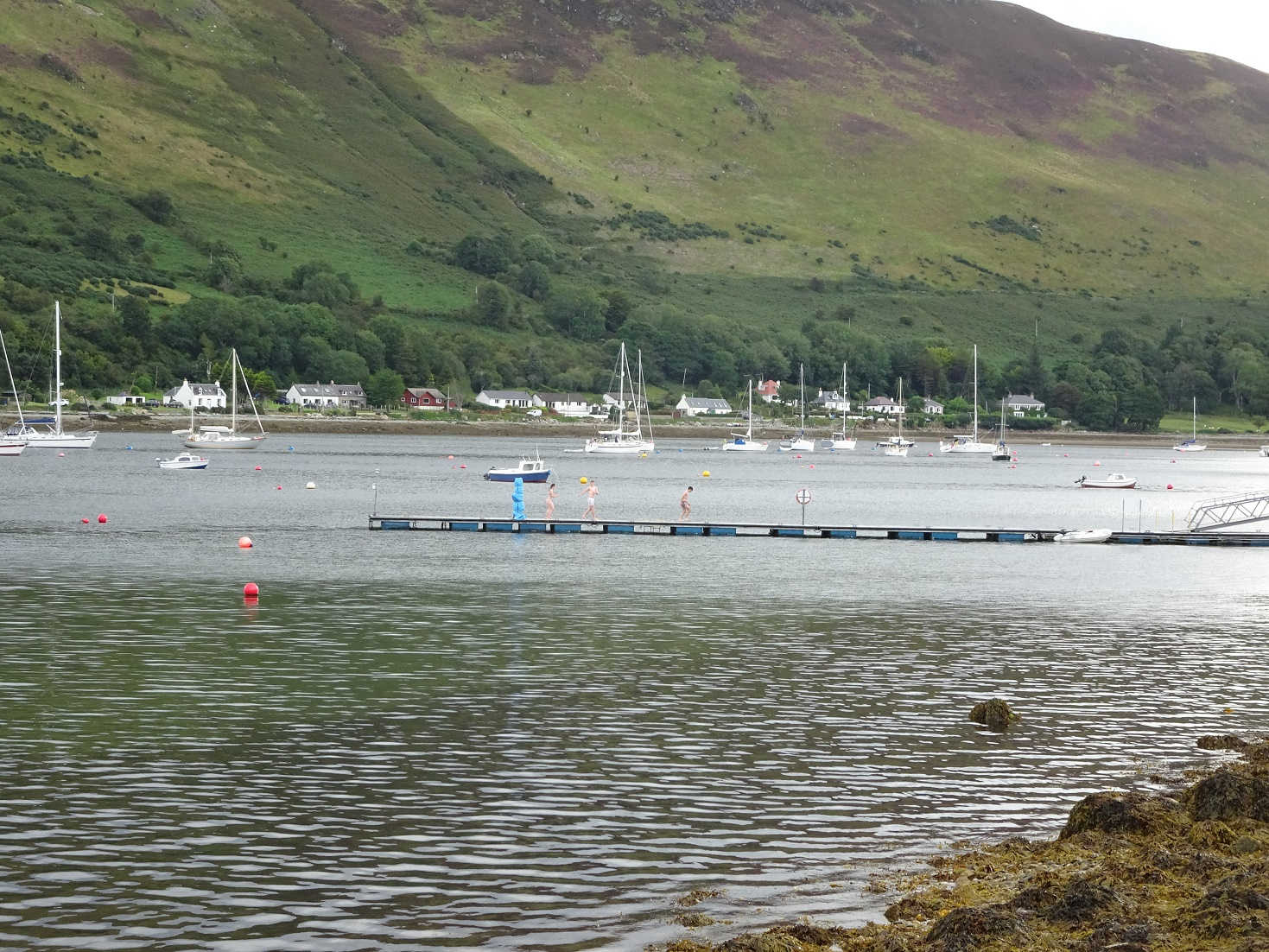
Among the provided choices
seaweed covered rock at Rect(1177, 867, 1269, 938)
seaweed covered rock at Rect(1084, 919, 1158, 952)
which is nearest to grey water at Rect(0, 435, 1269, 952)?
seaweed covered rock at Rect(1084, 919, 1158, 952)

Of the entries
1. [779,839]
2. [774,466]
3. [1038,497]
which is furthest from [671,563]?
[774,466]

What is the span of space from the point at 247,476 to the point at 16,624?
92.1 m

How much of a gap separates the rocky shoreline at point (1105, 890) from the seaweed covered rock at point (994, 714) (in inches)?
229

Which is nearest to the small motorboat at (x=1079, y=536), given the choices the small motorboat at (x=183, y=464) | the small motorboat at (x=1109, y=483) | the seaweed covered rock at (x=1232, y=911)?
the seaweed covered rock at (x=1232, y=911)

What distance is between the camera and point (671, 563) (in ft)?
202

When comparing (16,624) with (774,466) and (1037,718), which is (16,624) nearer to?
(1037,718)

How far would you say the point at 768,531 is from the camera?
7412 centimetres

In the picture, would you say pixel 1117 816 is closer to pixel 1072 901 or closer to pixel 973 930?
pixel 1072 901

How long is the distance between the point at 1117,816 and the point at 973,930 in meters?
5.97

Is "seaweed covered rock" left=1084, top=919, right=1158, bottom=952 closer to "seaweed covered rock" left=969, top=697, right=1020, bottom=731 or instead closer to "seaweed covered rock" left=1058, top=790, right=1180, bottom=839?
"seaweed covered rock" left=1058, top=790, right=1180, bottom=839

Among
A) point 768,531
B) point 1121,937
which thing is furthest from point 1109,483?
point 1121,937

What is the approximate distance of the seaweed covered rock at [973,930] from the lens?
1602 centimetres

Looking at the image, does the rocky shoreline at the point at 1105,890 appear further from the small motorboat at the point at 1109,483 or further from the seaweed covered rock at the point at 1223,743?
the small motorboat at the point at 1109,483

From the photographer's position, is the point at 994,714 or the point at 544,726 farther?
the point at 994,714
